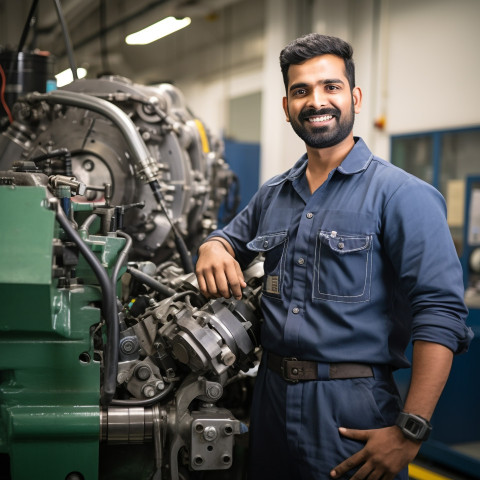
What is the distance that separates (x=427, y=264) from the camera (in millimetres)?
1414

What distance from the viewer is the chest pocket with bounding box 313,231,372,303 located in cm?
154

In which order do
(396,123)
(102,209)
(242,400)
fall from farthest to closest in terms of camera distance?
(396,123)
(242,400)
(102,209)

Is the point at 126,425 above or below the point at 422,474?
above

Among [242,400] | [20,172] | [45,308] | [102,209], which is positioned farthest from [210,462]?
[20,172]

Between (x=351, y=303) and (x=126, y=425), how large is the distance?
708 millimetres

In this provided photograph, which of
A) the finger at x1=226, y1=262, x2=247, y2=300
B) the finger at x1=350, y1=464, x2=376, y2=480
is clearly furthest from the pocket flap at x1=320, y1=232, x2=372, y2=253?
the finger at x1=350, y1=464, x2=376, y2=480

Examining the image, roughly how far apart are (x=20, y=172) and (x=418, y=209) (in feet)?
3.54

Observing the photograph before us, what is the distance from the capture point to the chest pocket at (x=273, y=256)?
1699mm

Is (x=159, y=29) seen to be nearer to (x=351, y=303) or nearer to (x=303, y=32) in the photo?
(x=303, y=32)

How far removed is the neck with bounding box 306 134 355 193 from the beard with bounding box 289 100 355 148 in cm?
4

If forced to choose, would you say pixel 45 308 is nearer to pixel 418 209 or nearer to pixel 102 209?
pixel 102 209

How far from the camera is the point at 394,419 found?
1.54 meters

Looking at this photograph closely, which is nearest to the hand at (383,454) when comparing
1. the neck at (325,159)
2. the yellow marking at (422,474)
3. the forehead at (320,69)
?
the neck at (325,159)

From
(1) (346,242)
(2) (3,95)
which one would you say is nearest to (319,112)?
(1) (346,242)
